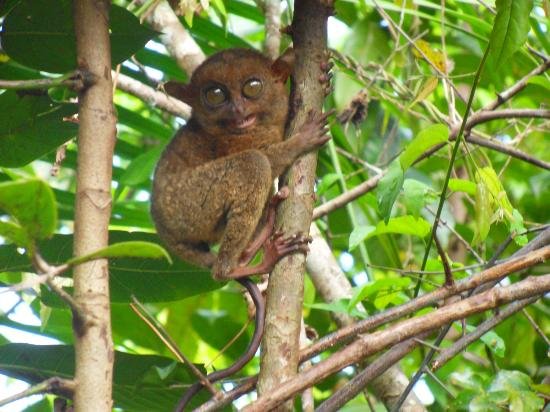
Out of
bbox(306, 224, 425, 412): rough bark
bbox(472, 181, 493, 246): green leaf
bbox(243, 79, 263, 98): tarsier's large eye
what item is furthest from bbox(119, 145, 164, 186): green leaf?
bbox(472, 181, 493, 246): green leaf

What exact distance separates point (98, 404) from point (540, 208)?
2683 mm

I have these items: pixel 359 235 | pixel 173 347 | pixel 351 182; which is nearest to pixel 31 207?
pixel 173 347

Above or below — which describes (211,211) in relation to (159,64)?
below

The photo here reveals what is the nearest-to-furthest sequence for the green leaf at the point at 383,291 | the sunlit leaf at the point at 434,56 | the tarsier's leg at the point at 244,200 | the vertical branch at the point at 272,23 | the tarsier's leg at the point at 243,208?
the green leaf at the point at 383,291 < the tarsier's leg at the point at 243,208 < the tarsier's leg at the point at 244,200 < the sunlit leaf at the point at 434,56 < the vertical branch at the point at 272,23

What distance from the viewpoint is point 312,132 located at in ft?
8.71

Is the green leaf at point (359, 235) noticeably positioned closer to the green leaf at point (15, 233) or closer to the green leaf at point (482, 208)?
the green leaf at point (482, 208)

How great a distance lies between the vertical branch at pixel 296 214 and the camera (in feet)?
6.82

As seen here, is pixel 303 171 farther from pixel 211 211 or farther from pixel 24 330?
pixel 24 330

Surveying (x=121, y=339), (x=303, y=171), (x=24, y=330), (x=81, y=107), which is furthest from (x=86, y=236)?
(x=121, y=339)

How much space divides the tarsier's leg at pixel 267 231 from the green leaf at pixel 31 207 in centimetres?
90

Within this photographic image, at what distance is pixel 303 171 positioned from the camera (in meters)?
2.35

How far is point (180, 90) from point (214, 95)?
14 centimetres

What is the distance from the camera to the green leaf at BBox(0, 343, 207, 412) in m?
2.31

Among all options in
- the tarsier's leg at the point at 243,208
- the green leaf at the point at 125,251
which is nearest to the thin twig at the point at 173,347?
the green leaf at the point at 125,251
